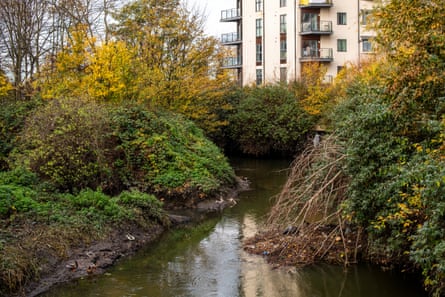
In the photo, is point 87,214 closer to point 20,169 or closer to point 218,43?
point 20,169

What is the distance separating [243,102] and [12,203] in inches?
1114

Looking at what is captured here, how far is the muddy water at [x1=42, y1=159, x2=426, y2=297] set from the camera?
13969 millimetres

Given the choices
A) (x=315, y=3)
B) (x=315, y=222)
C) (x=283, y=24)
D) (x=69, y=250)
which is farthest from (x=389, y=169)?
(x=283, y=24)

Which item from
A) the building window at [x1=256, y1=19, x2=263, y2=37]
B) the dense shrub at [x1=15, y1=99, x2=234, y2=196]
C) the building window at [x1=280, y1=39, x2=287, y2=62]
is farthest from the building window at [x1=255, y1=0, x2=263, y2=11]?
the dense shrub at [x1=15, y1=99, x2=234, y2=196]

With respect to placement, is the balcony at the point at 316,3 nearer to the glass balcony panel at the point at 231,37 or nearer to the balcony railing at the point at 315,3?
the balcony railing at the point at 315,3

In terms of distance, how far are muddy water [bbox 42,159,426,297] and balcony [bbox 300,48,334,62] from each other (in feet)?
124

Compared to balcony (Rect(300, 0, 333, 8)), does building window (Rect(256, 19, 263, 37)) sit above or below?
below

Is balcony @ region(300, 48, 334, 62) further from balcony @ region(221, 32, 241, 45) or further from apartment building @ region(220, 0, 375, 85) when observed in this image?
balcony @ region(221, 32, 241, 45)

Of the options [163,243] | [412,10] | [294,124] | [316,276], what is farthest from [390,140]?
[294,124]

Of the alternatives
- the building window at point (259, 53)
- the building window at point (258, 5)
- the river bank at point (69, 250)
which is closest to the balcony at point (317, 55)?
the building window at point (259, 53)

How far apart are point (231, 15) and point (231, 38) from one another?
228 centimetres

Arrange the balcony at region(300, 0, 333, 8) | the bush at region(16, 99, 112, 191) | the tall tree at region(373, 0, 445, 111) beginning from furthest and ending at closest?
the balcony at region(300, 0, 333, 8)
the bush at region(16, 99, 112, 191)
the tall tree at region(373, 0, 445, 111)

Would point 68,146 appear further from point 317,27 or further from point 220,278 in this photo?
point 317,27

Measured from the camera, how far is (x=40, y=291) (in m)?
13.8
